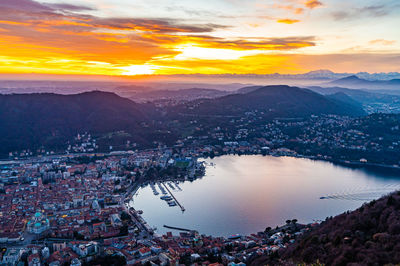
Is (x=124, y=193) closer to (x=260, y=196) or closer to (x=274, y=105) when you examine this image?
(x=260, y=196)

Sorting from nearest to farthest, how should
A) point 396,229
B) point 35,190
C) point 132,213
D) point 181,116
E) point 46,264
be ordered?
1. point 396,229
2. point 46,264
3. point 132,213
4. point 35,190
5. point 181,116

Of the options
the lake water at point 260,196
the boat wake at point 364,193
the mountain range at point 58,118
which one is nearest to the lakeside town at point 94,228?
the lake water at point 260,196

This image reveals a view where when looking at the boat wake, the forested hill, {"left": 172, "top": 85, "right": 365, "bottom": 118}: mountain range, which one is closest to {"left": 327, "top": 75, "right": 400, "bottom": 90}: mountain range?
{"left": 172, "top": 85, "right": 365, "bottom": 118}: mountain range

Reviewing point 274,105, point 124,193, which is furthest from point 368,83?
point 124,193

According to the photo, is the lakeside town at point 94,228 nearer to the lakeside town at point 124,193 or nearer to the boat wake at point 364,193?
the lakeside town at point 124,193

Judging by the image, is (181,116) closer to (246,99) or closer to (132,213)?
(246,99)

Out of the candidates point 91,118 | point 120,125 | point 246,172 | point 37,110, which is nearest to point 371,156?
point 246,172

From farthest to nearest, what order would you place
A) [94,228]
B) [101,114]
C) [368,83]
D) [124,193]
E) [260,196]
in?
[368,83], [101,114], [124,193], [260,196], [94,228]
